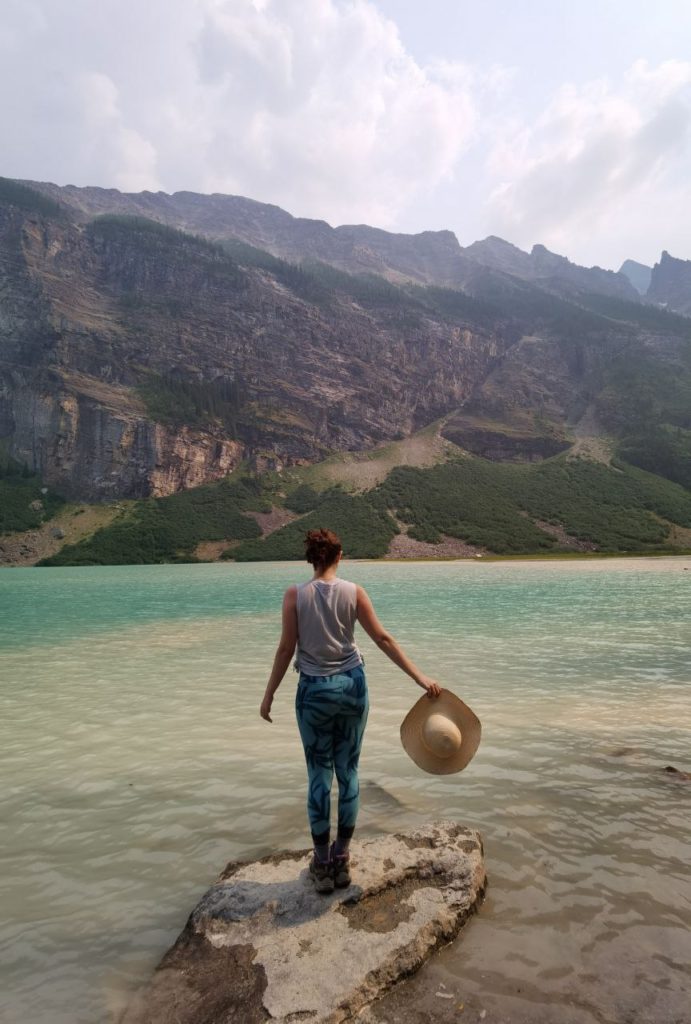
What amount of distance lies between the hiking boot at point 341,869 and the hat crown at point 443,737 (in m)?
1.12

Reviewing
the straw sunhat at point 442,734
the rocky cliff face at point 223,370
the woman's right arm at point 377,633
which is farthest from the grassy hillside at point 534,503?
the woman's right arm at point 377,633

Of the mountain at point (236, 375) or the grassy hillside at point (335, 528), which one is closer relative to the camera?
the grassy hillside at point (335, 528)

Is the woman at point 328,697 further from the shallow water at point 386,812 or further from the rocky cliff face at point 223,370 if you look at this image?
the rocky cliff face at point 223,370

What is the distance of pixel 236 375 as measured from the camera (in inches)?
6417

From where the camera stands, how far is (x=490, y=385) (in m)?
190

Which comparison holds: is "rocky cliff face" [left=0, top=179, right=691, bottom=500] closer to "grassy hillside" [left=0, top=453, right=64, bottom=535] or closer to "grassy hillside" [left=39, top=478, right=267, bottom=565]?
"grassy hillside" [left=0, top=453, right=64, bottom=535]

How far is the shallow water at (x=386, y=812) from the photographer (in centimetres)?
325

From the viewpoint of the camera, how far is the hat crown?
465 cm

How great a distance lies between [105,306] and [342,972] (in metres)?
184

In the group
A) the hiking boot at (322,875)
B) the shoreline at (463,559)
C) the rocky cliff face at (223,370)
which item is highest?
the rocky cliff face at (223,370)

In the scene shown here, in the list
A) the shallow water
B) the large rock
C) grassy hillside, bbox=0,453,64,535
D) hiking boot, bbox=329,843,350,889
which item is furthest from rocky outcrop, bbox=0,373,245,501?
hiking boot, bbox=329,843,350,889

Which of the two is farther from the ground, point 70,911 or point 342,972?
point 342,972

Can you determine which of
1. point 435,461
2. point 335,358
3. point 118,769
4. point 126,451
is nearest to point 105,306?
point 126,451

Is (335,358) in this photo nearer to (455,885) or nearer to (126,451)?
(126,451)
